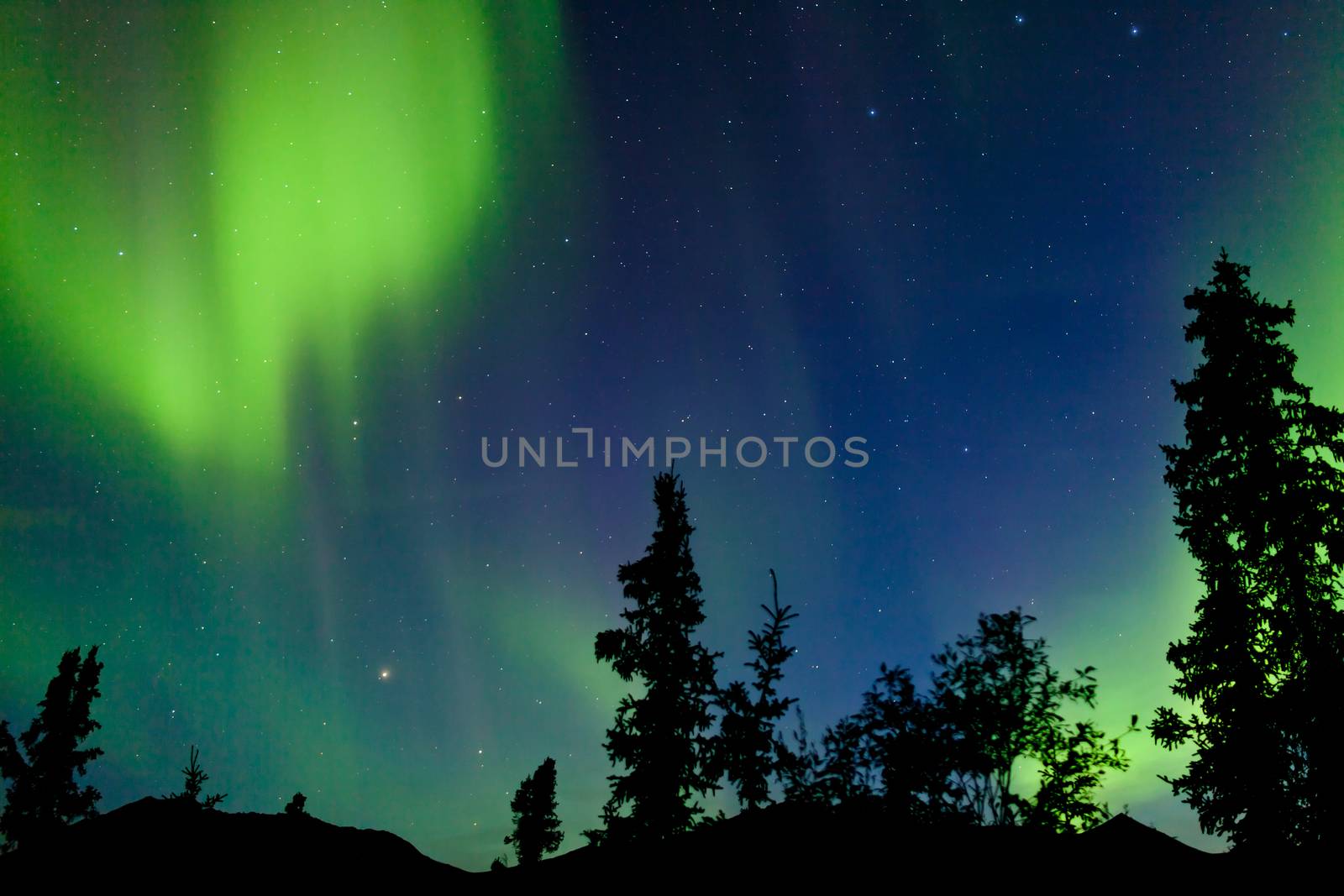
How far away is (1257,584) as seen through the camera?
629 inches

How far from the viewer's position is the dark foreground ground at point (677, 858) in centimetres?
1272

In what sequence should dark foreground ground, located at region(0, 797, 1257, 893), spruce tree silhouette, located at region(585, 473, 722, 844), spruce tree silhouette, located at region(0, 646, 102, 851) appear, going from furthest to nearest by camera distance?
spruce tree silhouette, located at region(0, 646, 102, 851), spruce tree silhouette, located at region(585, 473, 722, 844), dark foreground ground, located at region(0, 797, 1257, 893)

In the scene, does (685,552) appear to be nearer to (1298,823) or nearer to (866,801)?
(866,801)

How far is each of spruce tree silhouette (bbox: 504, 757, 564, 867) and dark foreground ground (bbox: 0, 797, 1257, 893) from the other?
1244 inches

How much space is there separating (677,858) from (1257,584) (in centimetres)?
1492

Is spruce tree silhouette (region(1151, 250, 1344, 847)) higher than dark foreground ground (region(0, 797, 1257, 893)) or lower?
higher

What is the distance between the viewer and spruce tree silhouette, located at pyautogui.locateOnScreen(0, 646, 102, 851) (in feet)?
111

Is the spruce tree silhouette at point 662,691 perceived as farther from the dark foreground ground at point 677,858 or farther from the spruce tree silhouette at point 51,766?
the spruce tree silhouette at point 51,766

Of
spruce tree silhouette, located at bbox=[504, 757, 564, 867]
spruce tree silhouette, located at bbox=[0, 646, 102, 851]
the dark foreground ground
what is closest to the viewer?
Answer: the dark foreground ground

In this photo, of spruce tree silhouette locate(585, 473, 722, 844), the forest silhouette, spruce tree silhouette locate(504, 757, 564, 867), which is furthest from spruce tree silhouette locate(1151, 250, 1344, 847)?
spruce tree silhouette locate(504, 757, 564, 867)

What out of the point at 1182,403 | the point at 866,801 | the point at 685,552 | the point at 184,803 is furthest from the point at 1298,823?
the point at 184,803

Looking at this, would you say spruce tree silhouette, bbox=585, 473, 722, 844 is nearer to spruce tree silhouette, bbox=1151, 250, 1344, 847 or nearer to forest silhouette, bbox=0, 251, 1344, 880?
forest silhouette, bbox=0, 251, 1344, 880

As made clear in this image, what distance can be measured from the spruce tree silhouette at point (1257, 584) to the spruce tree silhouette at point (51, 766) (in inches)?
1874

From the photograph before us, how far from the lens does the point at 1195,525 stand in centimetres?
1670
